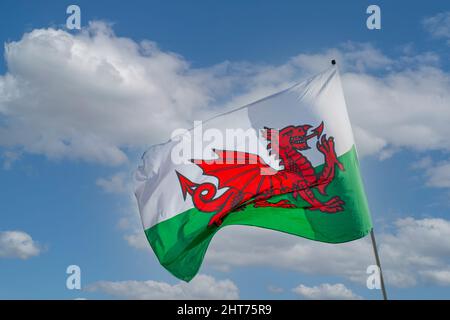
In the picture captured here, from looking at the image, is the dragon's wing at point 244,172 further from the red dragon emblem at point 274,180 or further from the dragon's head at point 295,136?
the dragon's head at point 295,136

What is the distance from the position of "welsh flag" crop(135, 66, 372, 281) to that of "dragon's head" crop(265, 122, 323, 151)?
29 mm

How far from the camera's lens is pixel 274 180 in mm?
18953

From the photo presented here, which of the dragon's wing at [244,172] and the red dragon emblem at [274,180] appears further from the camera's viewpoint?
the dragon's wing at [244,172]

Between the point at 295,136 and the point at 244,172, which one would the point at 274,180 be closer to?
the point at 244,172

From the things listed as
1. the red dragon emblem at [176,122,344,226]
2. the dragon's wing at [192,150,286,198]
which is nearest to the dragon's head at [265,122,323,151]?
the red dragon emblem at [176,122,344,226]

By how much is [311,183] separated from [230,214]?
251cm

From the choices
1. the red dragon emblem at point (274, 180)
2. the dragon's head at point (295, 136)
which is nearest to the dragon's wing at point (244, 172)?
the red dragon emblem at point (274, 180)

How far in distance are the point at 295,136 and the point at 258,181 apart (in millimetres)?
1747

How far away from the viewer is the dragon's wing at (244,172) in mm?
18922

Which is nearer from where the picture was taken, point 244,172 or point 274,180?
point 274,180

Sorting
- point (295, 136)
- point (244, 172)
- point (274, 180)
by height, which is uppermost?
point (295, 136)
